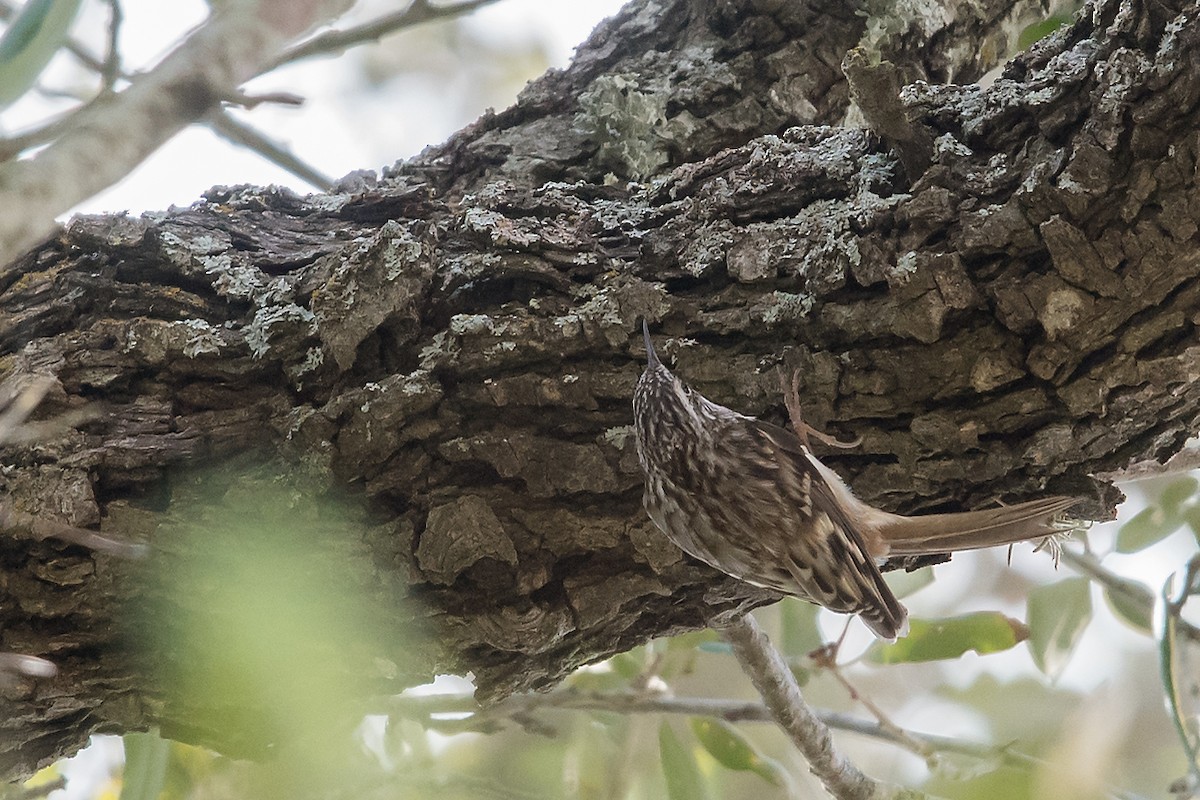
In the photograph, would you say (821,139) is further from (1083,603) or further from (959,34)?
(1083,603)

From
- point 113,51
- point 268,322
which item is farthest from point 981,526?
point 113,51

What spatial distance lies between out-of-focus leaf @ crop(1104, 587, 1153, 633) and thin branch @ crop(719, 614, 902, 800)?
71 cm

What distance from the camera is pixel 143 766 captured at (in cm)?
177

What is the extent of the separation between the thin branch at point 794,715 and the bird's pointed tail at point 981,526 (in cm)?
33

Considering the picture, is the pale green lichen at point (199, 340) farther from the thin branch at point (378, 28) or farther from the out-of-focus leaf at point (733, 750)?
the out-of-focus leaf at point (733, 750)

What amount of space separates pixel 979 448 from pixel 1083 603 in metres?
0.95

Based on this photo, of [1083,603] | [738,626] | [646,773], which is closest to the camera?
[738,626]

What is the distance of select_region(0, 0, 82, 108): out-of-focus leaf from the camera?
0.85 meters

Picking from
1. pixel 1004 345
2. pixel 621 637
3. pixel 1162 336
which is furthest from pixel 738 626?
pixel 1162 336

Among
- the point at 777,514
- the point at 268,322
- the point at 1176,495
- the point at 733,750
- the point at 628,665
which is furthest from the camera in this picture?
the point at 628,665

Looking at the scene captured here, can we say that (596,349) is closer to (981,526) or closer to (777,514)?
(777,514)

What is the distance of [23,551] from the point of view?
4.60 ft

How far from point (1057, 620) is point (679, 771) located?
856mm

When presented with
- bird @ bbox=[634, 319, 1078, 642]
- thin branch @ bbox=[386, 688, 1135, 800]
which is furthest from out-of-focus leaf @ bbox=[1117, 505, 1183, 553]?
bird @ bbox=[634, 319, 1078, 642]
